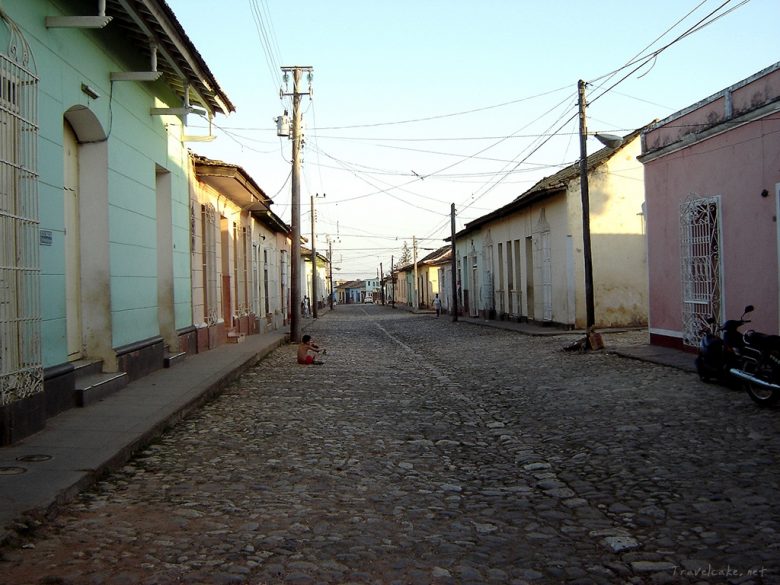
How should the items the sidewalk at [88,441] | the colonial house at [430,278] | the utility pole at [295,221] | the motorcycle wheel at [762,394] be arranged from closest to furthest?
the sidewalk at [88,441] < the motorcycle wheel at [762,394] < the utility pole at [295,221] < the colonial house at [430,278]

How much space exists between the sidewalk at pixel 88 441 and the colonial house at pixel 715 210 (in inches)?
302

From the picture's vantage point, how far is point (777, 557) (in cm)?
354

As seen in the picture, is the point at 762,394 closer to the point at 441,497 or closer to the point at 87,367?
the point at 441,497

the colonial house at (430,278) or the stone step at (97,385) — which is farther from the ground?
the colonial house at (430,278)

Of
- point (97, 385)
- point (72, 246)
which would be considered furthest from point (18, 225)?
point (72, 246)

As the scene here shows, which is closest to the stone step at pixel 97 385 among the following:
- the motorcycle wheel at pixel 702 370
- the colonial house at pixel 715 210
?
the motorcycle wheel at pixel 702 370

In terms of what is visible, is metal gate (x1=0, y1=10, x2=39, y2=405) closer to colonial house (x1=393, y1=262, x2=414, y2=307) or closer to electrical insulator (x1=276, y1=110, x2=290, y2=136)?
electrical insulator (x1=276, y1=110, x2=290, y2=136)

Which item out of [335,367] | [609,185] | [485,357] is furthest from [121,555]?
[609,185]

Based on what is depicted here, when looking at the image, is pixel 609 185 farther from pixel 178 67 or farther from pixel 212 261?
pixel 178 67

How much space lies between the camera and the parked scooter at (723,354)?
28.6ft

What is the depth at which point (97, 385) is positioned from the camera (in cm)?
809

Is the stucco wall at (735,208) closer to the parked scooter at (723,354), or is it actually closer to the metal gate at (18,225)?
the parked scooter at (723,354)

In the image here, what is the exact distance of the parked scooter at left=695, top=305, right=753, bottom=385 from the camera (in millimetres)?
8727

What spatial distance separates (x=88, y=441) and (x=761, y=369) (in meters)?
6.57
